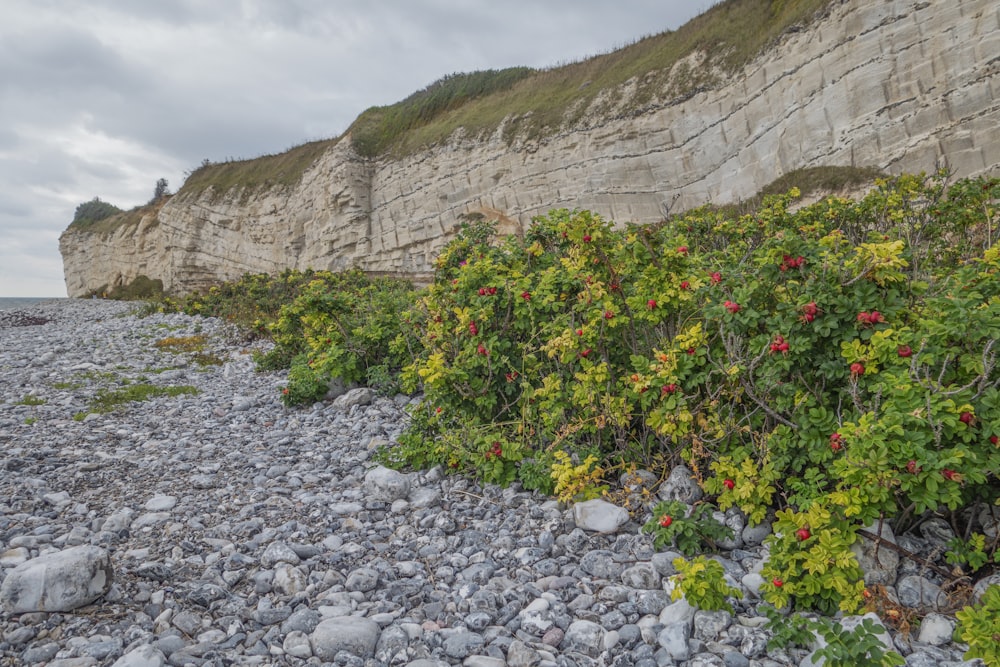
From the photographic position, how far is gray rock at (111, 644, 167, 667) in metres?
3.00

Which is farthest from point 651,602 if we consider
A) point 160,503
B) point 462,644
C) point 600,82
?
point 600,82

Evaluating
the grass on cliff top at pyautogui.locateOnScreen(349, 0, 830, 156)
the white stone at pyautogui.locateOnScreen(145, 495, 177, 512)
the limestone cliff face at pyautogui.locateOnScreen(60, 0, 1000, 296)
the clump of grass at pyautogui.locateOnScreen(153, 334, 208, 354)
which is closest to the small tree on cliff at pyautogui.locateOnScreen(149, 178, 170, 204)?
the limestone cliff face at pyautogui.locateOnScreen(60, 0, 1000, 296)

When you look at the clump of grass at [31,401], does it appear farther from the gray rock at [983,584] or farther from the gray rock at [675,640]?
the gray rock at [983,584]

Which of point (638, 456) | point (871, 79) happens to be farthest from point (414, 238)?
point (638, 456)

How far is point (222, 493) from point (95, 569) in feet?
6.89

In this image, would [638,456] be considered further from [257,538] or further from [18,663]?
[18,663]

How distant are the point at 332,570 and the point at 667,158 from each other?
24929 mm

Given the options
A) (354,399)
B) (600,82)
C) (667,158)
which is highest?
(600,82)

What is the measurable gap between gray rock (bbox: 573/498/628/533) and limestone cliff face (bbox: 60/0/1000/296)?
2518 mm

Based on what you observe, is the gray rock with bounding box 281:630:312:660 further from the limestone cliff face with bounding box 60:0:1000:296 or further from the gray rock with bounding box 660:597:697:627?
the limestone cliff face with bounding box 60:0:1000:296

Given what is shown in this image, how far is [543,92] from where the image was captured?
32094 mm

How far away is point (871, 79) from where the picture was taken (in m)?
18.1

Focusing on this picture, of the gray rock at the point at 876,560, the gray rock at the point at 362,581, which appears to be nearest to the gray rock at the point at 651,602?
the gray rock at the point at 876,560

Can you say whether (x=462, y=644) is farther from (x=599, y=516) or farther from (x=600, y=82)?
(x=600, y=82)
